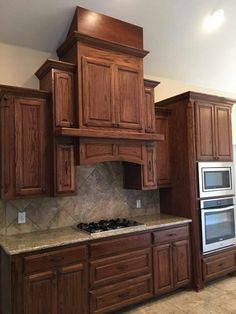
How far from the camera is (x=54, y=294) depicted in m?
2.47

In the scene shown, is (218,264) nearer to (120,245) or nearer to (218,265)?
(218,265)

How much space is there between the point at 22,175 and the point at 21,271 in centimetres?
88

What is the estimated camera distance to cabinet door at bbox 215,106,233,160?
377cm

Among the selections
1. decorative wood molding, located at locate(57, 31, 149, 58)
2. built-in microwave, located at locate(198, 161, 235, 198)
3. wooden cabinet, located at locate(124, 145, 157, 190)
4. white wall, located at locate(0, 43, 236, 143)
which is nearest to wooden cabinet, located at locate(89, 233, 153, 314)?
wooden cabinet, located at locate(124, 145, 157, 190)

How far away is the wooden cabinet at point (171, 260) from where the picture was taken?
3.16 meters

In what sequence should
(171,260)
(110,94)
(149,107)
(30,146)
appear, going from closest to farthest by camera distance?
(30,146)
(110,94)
(171,260)
(149,107)

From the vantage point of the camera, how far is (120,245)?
288cm

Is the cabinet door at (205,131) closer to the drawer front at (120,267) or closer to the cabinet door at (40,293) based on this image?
the drawer front at (120,267)

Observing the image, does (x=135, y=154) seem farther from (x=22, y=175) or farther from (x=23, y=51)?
(x=23, y=51)

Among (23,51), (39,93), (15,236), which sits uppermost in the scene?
(23,51)

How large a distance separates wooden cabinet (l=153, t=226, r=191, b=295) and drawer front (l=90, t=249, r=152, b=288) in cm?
15

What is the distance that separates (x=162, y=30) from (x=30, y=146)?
90.5 inches

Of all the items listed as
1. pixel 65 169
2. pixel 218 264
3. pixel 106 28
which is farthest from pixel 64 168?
pixel 218 264

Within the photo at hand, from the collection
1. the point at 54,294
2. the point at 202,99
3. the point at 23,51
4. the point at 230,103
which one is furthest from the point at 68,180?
the point at 230,103
